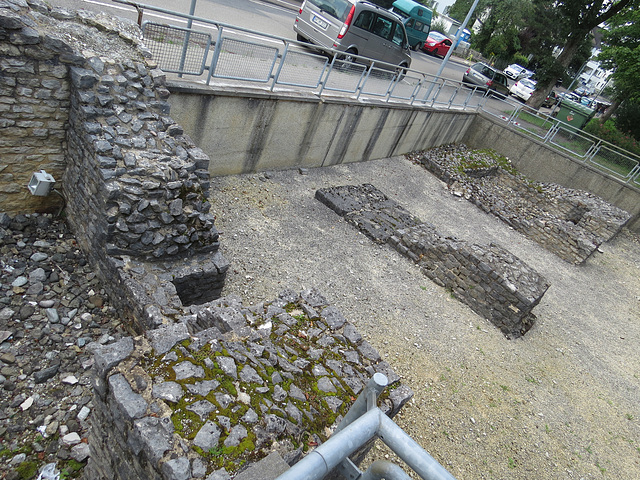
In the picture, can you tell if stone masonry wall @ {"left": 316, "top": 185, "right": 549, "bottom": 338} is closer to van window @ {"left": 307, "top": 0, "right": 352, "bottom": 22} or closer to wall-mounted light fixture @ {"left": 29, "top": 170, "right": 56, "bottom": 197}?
wall-mounted light fixture @ {"left": 29, "top": 170, "right": 56, "bottom": 197}

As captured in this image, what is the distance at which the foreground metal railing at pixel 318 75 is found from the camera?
6707mm

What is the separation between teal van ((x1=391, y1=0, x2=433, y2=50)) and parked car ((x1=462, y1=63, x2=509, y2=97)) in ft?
13.2

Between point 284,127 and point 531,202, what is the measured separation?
10579 mm

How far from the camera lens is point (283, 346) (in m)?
4.27

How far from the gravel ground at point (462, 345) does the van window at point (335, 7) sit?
509 cm

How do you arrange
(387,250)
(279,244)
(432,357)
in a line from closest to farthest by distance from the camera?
(432,357) → (279,244) → (387,250)

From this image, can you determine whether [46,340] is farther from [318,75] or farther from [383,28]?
[383,28]

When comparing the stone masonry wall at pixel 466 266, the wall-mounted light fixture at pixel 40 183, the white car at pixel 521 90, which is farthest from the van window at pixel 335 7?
the white car at pixel 521 90

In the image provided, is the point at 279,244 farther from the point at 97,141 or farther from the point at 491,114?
the point at 491,114

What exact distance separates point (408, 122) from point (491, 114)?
666 centimetres

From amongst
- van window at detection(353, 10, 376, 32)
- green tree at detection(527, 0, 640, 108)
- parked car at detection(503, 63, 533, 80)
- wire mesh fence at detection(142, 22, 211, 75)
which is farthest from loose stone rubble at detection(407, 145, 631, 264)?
parked car at detection(503, 63, 533, 80)

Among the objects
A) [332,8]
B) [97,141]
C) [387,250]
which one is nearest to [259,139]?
[387,250]

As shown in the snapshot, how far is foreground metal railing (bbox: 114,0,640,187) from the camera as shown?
671 centimetres

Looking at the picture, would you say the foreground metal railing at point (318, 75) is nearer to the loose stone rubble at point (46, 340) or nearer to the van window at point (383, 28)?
the van window at point (383, 28)
